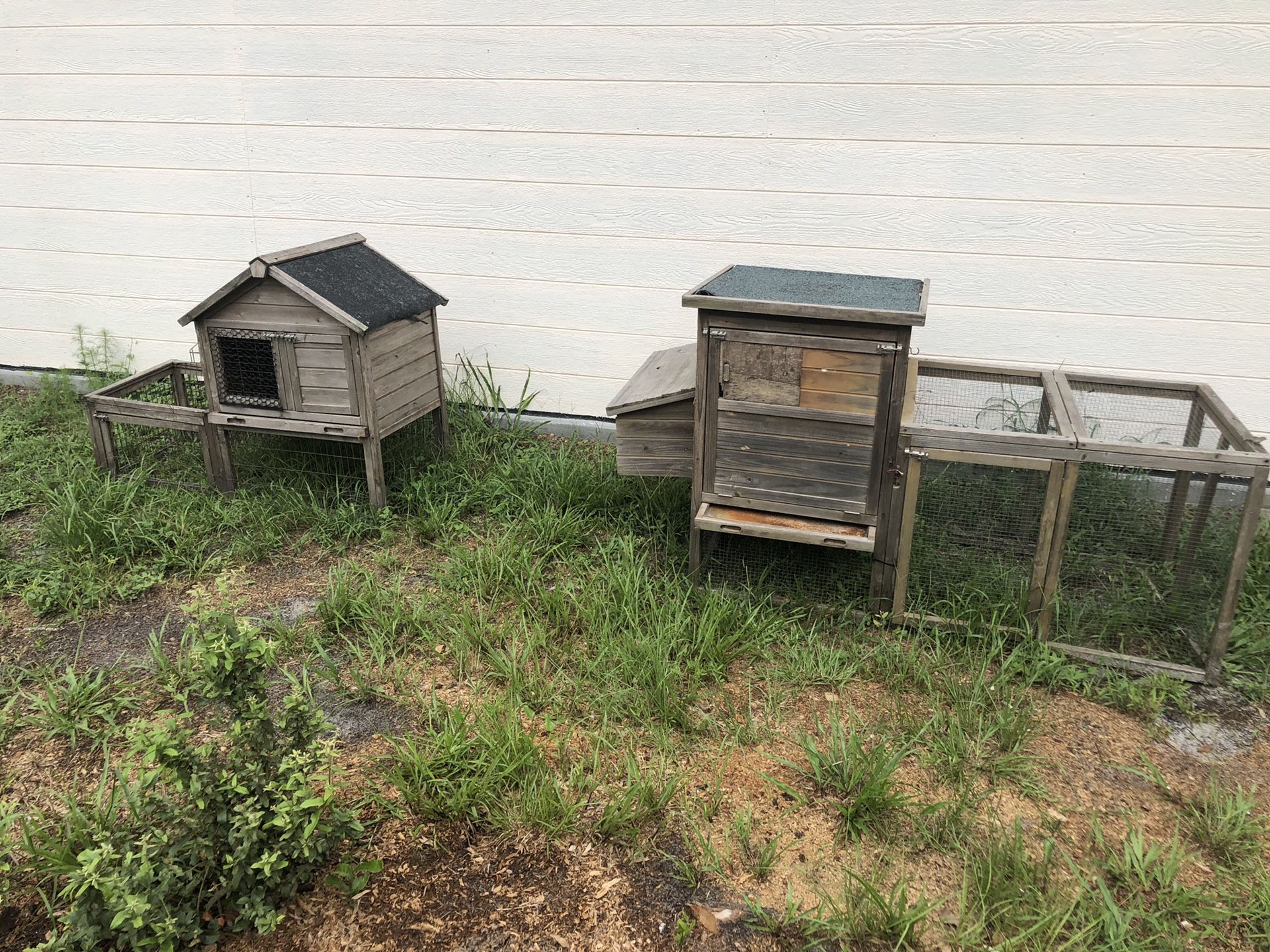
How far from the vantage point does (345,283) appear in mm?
5270

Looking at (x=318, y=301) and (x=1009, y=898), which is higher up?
(x=318, y=301)

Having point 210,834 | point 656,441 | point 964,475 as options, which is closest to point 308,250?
point 656,441

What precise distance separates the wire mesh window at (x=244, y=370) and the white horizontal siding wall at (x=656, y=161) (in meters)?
1.48

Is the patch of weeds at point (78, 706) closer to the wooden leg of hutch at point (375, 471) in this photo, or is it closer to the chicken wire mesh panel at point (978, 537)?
the wooden leg of hutch at point (375, 471)

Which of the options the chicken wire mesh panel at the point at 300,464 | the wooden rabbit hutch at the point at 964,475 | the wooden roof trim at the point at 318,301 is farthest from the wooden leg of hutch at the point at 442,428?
the wooden rabbit hutch at the point at 964,475

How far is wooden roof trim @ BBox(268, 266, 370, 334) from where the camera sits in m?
4.95

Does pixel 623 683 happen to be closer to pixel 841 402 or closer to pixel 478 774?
pixel 478 774

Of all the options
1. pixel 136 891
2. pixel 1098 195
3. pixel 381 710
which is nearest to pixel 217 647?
pixel 136 891

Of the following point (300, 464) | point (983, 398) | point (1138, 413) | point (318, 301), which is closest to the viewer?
point (1138, 413)

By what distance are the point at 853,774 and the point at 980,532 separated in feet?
4.32

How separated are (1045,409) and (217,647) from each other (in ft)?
11.9

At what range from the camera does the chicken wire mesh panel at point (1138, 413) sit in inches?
176

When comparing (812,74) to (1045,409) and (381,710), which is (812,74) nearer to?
(1045,409)

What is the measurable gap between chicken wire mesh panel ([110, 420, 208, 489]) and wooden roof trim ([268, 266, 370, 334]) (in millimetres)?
1307
